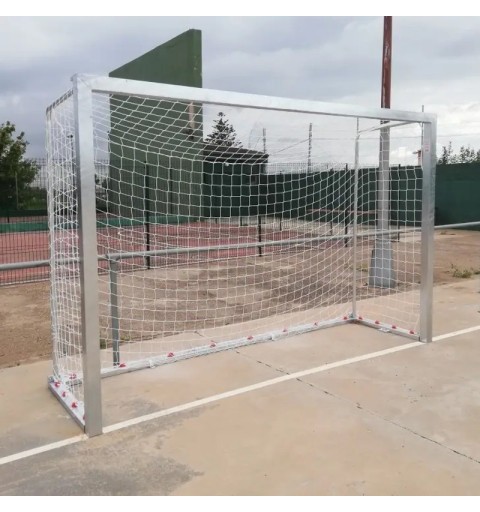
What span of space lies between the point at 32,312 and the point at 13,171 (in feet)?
56.4

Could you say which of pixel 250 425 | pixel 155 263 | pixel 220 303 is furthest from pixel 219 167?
pixel 250 425

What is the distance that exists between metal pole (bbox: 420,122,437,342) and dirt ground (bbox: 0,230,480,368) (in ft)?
7.44

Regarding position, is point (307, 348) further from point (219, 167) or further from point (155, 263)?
point (219, 167)

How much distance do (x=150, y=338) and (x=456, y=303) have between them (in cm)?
411

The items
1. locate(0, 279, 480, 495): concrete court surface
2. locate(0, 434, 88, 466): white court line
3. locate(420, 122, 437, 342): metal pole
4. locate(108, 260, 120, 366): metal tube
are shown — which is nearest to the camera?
locate(0, 279, 480, 495): concrete court surface

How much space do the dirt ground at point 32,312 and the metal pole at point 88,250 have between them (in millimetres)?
1756

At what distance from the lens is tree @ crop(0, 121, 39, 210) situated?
2038cm

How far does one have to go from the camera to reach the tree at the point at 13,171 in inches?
802

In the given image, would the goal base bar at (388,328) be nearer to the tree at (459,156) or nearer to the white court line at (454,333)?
the white court line at (454,333)

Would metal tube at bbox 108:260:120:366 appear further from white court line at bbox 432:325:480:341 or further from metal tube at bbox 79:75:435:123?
white court line at bbox 432:325:480:341

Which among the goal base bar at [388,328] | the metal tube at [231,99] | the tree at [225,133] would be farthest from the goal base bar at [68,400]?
the goal base bar at [388,328]

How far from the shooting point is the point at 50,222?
12.9 feet

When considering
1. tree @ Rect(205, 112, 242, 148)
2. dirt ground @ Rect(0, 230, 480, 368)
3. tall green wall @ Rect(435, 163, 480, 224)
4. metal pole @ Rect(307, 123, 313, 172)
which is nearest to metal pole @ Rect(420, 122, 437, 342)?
metal pole @ Rect(307, 123, 313, 172)

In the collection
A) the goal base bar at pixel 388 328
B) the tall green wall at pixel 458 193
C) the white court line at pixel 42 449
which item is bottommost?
the white court line at pixel 42 449
